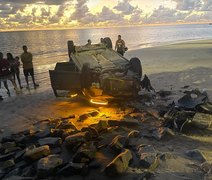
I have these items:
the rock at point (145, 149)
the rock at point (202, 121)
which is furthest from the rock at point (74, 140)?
the rock at point (202, 121)

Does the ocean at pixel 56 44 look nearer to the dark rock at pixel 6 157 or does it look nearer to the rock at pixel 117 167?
the dark rock at pixel 6 157

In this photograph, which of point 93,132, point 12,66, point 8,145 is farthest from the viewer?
point 12,66

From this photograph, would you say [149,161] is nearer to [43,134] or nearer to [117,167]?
[117,167]

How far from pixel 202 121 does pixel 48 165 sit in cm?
399

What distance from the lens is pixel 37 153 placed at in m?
5.95

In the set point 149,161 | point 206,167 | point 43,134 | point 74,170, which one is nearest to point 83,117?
point 43,134

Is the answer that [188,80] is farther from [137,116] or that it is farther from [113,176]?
[113,176]

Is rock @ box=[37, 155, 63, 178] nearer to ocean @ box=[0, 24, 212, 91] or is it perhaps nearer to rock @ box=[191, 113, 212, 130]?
rock @ box=[191, 113, 212, 130]

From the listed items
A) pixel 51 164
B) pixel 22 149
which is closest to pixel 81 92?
pixel 22 149

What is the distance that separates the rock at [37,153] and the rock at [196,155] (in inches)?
117

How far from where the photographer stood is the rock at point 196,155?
5620mm

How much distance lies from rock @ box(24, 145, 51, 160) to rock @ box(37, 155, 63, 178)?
13.0 inches

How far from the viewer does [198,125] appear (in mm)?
7066

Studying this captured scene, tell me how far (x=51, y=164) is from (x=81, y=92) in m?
5.00
